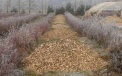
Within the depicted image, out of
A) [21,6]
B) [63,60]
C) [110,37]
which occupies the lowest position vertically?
[21,6]

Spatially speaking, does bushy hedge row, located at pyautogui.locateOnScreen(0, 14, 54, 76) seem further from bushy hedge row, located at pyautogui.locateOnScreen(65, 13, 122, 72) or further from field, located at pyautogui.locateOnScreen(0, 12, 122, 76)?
bushy hedge row, located at pyautogui.locateOnScreen(65, 13, 122, 72)

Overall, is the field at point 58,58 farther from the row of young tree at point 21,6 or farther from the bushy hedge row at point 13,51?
the row of young tree at point 21,6

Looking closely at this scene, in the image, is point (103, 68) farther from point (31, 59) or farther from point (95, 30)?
point (95, 30)

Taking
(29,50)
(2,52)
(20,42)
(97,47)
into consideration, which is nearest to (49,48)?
(29,50)

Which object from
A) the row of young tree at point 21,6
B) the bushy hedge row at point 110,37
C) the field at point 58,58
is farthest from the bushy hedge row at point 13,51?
the row of young tree at point 21,6

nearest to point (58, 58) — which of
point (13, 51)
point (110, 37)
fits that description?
point (13, 51)

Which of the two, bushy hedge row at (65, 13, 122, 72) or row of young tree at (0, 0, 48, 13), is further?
row of young tree at (0, 0, 48, 13)

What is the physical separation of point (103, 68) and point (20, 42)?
301 centimetres

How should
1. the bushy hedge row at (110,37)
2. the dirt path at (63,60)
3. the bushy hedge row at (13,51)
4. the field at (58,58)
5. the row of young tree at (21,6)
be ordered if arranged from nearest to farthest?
the bushy hedge row at (13,51) → the field at (58,58) → the bushy hedge row at (110,37) → the dirt path at (63,60) → the row of young tree at (21,6)

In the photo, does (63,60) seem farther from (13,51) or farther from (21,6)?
(21,6)

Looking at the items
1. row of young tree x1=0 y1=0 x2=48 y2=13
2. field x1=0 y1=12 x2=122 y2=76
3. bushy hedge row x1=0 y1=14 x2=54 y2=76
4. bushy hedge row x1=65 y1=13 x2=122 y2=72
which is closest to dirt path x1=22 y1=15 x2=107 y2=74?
field x1=0 y1=12 x2=122 y2=76

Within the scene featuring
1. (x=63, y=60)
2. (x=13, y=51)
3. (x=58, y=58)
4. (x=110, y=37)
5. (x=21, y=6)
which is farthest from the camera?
(x=21, y=6)

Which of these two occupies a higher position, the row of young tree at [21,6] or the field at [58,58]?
the field at [58,58]

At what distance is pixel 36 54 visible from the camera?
925cm
